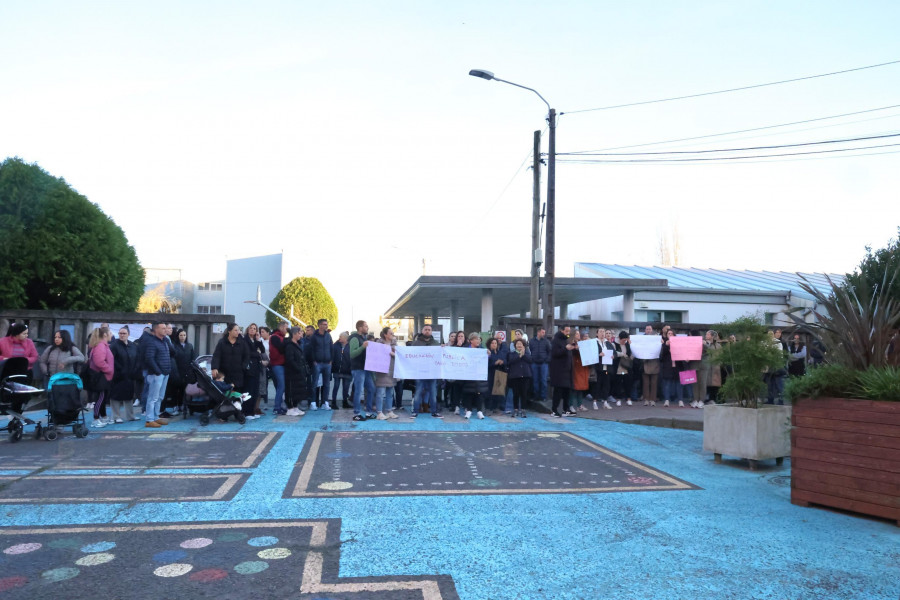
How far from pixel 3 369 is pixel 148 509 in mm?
5918

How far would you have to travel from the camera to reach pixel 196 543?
502 centimetres

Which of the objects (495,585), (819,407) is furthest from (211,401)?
(819,407)

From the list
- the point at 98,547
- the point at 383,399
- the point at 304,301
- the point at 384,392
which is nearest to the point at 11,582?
the point at 98,547

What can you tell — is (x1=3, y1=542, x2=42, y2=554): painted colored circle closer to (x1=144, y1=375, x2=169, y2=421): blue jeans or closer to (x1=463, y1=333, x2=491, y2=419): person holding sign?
(x1=144, y1=375, x2=169, y2=421): blue jeans

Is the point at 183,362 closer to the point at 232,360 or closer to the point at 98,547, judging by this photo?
the point at 232,360

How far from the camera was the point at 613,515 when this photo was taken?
610 cm

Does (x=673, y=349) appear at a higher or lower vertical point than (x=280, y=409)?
higher

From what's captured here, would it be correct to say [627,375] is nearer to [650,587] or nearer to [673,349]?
[673,349]

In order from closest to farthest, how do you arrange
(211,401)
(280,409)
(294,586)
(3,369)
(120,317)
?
(294,586) → (3,369) → (211,401) → (280,409) → (120,317)

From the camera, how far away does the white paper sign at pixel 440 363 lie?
13523mm

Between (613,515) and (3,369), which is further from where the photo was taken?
(3,369)

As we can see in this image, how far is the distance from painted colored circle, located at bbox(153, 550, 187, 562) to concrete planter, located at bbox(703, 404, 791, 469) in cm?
692

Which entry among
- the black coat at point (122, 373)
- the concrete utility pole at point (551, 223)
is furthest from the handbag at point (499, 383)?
the black coat at point (122, 373)

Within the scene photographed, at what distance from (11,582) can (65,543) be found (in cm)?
81
